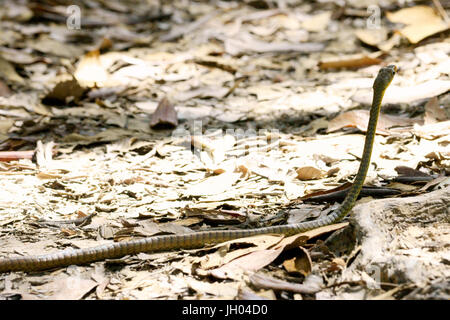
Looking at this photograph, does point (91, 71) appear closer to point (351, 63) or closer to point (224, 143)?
point (224, 143)

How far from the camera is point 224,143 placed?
4.99 meters

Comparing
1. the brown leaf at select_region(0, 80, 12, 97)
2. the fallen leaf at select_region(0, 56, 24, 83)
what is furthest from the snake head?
the fallen leaf at select_region(0, 56, 24, 83)

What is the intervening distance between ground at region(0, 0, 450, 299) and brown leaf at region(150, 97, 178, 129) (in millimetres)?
23

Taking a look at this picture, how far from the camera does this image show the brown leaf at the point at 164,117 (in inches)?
214

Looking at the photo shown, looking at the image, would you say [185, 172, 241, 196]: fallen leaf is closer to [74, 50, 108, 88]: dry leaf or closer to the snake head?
the snake head

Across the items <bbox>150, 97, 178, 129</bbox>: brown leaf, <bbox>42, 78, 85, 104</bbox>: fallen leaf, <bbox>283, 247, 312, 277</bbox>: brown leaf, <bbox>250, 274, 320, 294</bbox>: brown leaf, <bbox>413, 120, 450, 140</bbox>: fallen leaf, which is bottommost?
<bbox>250, 274, 320, 294</bbox>: brown leaf

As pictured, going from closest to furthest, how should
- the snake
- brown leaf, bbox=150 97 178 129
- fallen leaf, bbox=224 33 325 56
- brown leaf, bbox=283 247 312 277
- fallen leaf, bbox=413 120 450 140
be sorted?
brown leaf, bbox=283 247 312 277
the snake
fallen leaf, bbox=413 120 450 140
brown leaf, bbox=150 97 178 129
fallen leaf, bbox=224 33 325 56

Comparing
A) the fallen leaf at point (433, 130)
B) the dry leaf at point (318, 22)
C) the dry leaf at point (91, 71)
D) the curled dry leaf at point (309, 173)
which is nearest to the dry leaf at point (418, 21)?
the dry leaf at point (318, 22)

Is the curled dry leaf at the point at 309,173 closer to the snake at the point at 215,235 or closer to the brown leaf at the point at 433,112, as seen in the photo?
the snake at the point at 215,235

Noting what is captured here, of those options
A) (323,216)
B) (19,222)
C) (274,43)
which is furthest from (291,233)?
(274,43)

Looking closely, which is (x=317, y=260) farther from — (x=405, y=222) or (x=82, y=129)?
(x=82, y=129)

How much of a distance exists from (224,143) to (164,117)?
→ 0.77 meters

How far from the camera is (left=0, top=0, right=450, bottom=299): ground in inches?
113

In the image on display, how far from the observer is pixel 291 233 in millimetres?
3229
